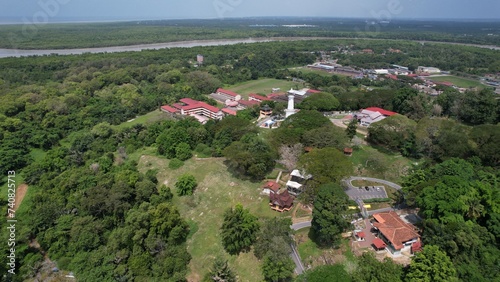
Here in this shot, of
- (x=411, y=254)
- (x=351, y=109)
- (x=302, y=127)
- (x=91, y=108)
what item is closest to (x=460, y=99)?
(x=351, y=109)

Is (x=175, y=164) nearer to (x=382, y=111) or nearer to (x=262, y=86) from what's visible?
(x=382, y=111)

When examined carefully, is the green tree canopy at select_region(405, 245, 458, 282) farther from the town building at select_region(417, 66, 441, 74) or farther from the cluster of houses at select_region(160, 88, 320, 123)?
the town building at select_region(417, 66, 441, 74)

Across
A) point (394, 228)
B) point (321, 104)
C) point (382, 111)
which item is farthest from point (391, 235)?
point (321, 104)

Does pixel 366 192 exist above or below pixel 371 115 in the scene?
below

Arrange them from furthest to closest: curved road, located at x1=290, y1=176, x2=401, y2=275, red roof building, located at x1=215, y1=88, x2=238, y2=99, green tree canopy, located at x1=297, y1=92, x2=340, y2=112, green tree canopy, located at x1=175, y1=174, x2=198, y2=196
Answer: red roof building, located at x1=215, y1=88, x2=238, y2=99, green tree canopy, located at x1=297, y1=92, x2=340, y2=112, green tree canopy, located at x1=175, y1=174, x2=198, y2=196, curved road, located at x1=290, y1=176, x2=401, y2=275

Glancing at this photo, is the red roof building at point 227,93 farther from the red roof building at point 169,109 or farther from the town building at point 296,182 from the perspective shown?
the town building at point 296,182

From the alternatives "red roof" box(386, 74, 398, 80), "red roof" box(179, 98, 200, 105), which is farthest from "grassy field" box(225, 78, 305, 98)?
"red roof" box(386, 74, 398, 80)
